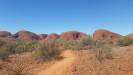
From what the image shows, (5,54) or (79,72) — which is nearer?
(79,72)

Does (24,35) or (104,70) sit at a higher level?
(24,35)

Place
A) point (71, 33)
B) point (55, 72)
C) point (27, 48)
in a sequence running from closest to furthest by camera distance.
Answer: point (55, 72), point (27, 48), point (71, 33)

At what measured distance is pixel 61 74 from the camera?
1072cm

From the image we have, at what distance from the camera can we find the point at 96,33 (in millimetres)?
82375

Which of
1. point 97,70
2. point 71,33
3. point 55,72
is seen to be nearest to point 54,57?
point 55,72

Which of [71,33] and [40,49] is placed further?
[71,33]

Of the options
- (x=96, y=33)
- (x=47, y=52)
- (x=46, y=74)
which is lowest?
(x=46, y=74)

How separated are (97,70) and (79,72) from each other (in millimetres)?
1010

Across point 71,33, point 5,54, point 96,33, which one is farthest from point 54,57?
point 71,33

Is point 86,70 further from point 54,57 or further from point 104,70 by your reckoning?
point 54,57

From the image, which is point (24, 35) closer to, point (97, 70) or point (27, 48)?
point (27, 48)

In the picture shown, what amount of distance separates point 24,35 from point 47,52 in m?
77.7

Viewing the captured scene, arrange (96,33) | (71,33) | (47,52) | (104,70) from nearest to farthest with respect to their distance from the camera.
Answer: (104,70)
(47,52)
(96,33)
(71,33)

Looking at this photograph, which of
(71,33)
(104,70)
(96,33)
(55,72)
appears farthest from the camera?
(71,33)
